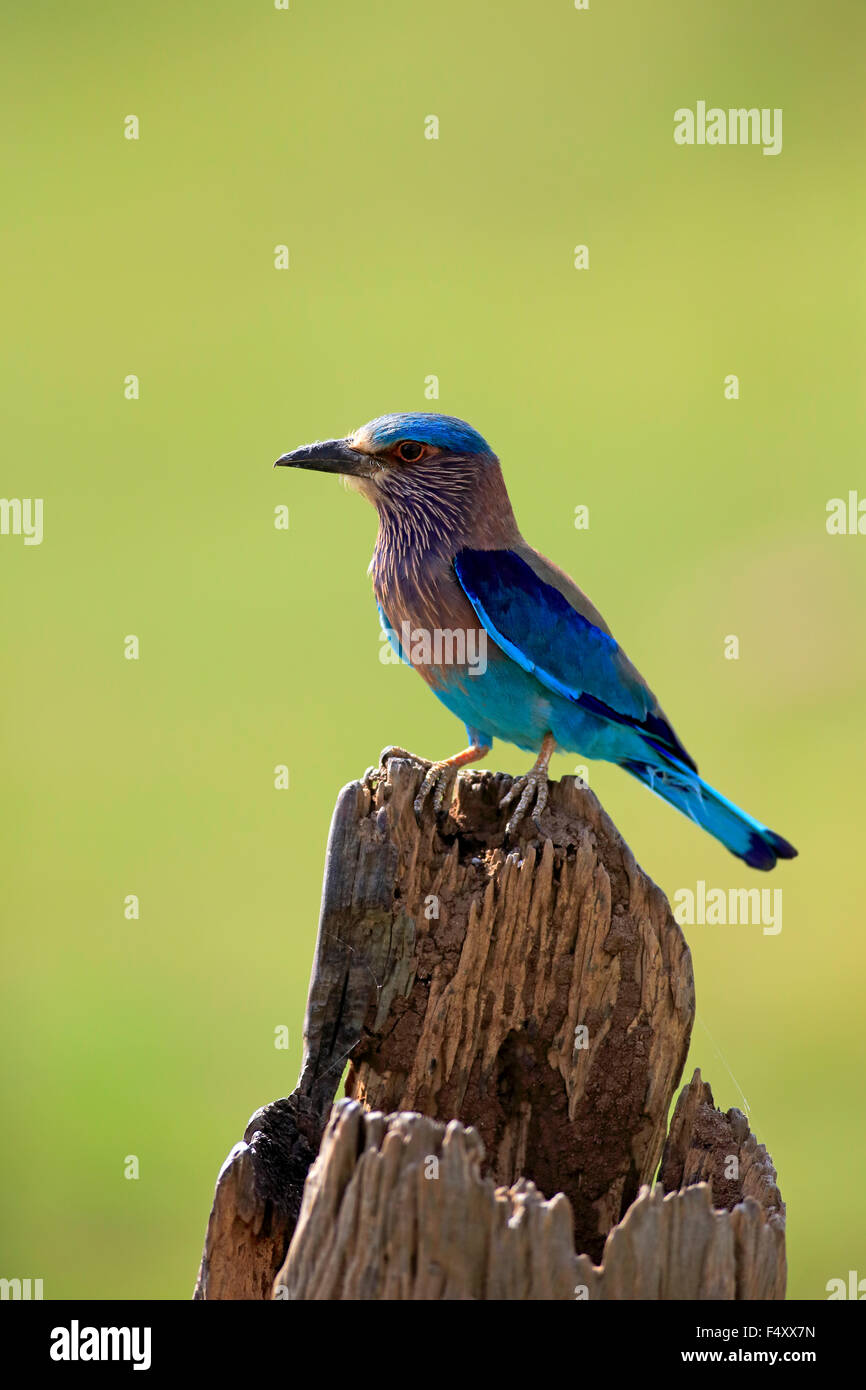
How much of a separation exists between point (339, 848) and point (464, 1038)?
603 millimetres

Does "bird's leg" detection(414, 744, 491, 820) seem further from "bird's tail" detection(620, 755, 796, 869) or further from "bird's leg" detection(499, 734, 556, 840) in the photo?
"bird's tail" detection(620, 755, 796, 869)

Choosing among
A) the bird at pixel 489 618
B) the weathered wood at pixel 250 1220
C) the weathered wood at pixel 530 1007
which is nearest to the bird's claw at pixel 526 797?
the weathered wood at pixel 530 1007

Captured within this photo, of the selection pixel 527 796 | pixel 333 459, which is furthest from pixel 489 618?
pixel 527 796

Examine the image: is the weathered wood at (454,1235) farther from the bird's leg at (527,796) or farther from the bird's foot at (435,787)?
the bird's leg at (527,796)

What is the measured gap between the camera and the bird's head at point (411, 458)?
5.24m

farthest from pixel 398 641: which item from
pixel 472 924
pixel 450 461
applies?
pixel 472 924

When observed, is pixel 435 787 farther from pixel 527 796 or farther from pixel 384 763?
pixel 384 763

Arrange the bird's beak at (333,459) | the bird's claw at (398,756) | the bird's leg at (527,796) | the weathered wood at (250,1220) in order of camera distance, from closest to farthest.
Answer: the weathered wood at (250,1220) → the bird's leg at (527,796) → the bird's claw at (398,756) → the bird's beak at (333,459)

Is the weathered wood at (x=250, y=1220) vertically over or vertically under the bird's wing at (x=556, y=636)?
under

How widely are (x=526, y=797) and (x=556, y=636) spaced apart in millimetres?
1207

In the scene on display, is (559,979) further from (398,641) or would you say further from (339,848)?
(398,641)

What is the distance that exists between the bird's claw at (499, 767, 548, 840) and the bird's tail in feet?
4.28
